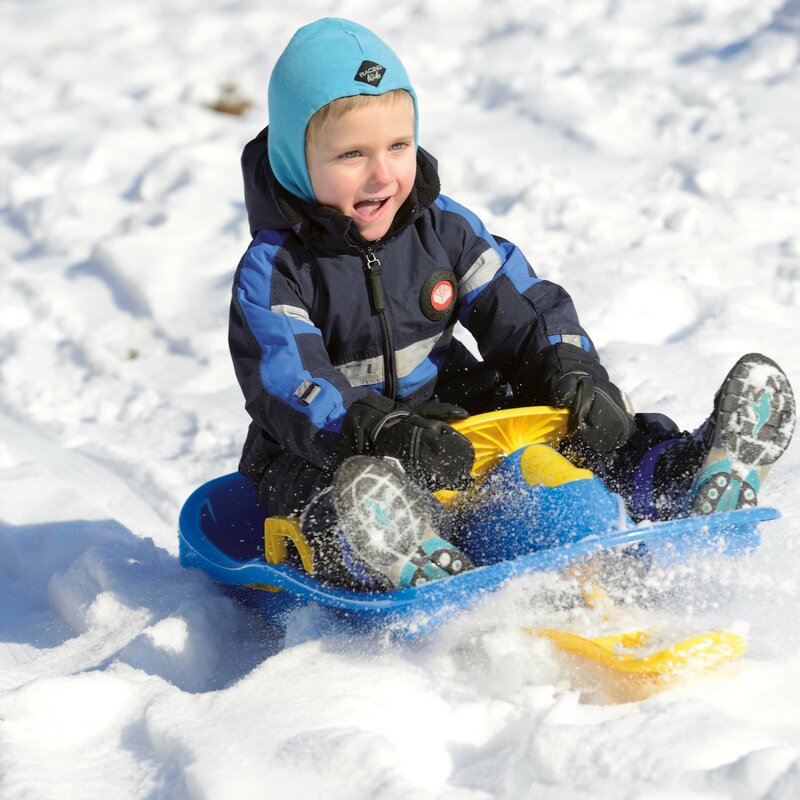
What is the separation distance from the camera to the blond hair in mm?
2328

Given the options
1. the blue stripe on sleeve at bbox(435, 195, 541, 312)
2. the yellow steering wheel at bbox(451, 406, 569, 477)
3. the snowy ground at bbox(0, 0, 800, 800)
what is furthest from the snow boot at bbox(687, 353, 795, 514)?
the blue stripe on sleeve at bbox(435, 195, 541, 312)

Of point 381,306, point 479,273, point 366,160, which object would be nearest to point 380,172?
point 366,160

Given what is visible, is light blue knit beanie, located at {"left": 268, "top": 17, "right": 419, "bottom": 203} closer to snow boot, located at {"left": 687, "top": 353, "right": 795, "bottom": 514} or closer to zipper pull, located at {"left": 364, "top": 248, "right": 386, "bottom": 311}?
zipper pull, located at {"left": 364, "top": 248, "right": 386, "bottom": 311}

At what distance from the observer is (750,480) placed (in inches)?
85.7

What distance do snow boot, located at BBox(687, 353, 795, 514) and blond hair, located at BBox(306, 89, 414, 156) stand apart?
2.88ft

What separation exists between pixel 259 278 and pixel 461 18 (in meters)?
4.76

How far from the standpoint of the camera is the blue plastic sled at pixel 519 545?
6.31 feet

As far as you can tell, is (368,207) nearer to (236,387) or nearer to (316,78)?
(316,78)

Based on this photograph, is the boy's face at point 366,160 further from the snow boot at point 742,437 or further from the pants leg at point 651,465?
the snow boot at point 742,437

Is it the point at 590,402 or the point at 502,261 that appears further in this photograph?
the point at 502,261

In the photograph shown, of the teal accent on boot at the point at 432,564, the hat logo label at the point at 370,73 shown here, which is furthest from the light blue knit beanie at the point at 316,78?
the teal accent on boot at the point at 432,564

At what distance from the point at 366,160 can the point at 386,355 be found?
43cm

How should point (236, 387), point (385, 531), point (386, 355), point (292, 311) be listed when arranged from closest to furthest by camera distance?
point (385, 531)
point (292, 311)
point (386, 355)
point (236, 387)

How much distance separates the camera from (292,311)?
243 centimetres
